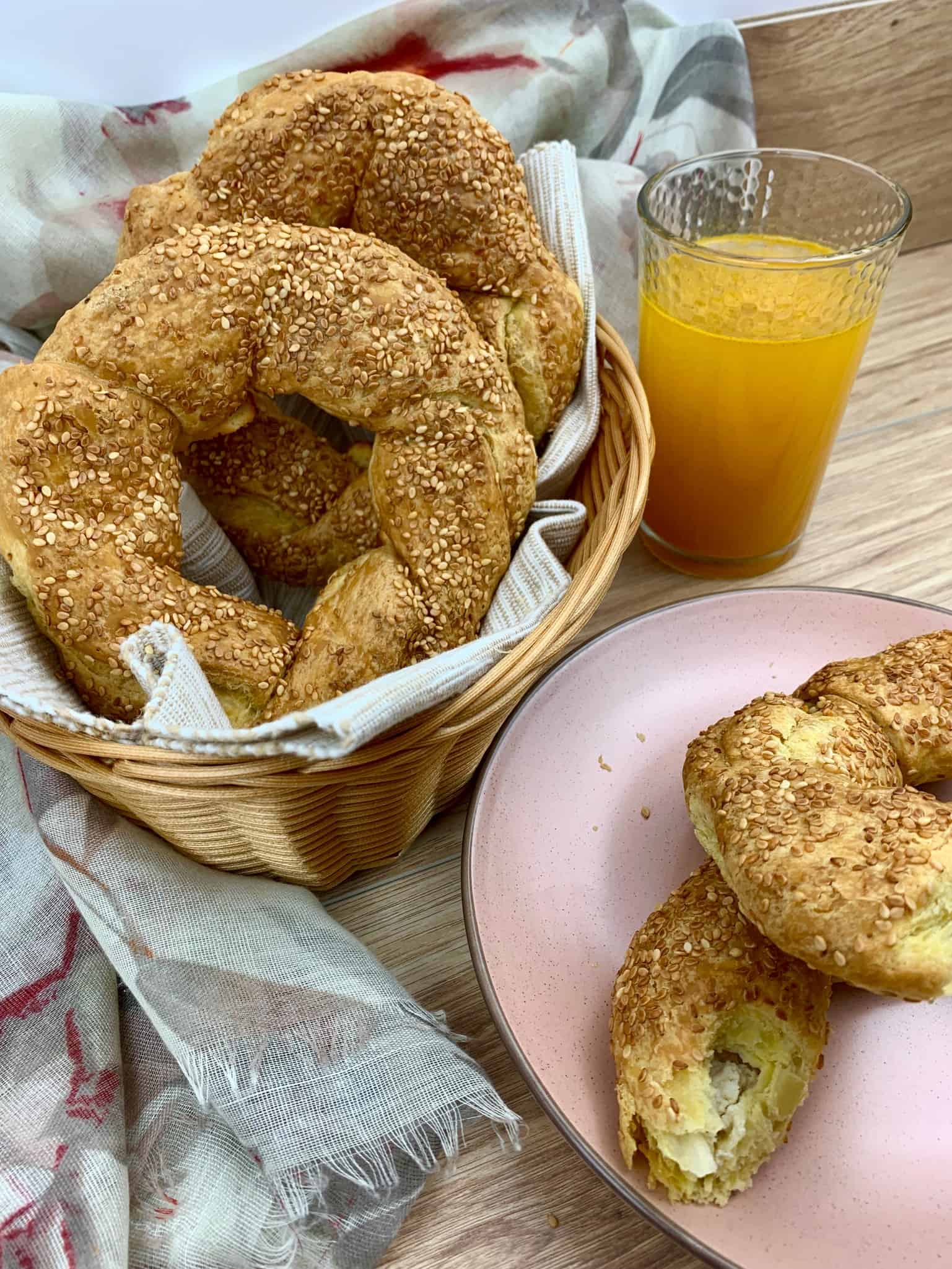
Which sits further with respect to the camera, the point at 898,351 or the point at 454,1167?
the point at 898,351

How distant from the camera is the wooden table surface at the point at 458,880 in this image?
0.69 m

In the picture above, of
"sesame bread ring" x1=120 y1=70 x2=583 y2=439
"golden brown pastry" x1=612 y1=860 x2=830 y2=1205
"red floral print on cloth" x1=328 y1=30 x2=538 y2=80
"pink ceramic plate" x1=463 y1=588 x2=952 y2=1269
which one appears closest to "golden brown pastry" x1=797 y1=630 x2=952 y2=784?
"pink ceramic plate" x1=463 y1=588 x2=952 y2=1269

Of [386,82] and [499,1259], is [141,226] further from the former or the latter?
[499,1259]

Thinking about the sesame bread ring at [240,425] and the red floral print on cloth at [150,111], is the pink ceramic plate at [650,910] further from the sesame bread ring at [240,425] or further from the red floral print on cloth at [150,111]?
the red floral print on cloth at [150,111]

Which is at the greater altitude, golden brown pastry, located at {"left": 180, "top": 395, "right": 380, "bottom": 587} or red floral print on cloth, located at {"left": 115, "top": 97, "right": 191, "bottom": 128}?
red floral print on cloth, located at {"left": 115, "top": 97, "right": 191, "bottom": 128}

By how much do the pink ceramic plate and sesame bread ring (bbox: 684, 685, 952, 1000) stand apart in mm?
95

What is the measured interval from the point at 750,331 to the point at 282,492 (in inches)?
18.8

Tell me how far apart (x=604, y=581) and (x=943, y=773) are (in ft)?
1.04

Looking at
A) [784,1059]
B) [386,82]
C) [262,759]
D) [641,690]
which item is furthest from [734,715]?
[386,82]

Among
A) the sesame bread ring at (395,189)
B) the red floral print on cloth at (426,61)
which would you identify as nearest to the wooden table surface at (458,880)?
the sesame bread ring at (395,189)

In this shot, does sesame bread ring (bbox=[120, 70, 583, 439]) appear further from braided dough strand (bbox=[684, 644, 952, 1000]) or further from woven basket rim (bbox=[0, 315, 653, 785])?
braided dough strand (bbox=[684, 644, 952, 1000])

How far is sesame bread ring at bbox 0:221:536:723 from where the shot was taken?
0.80 m

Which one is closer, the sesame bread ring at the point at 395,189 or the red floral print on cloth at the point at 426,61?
the sesame bread ring at the point at 395,189

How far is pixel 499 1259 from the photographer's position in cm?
69
